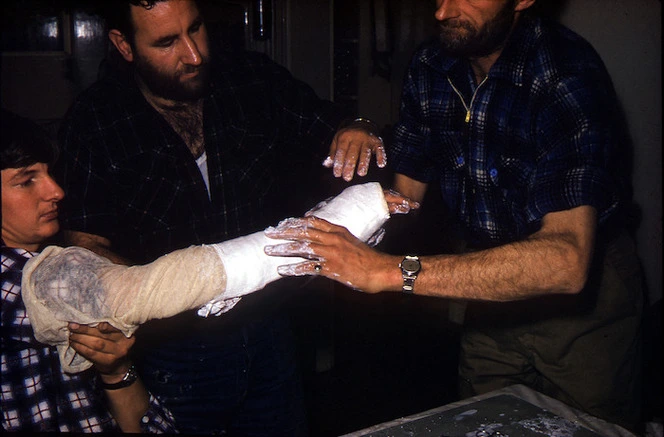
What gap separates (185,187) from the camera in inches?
66.9

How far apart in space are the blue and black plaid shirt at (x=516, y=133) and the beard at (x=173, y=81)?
2.10 ft

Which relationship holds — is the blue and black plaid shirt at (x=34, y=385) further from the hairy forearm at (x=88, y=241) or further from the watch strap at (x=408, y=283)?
the watch strap at (x=408, y=283)

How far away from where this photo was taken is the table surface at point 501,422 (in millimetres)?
1182

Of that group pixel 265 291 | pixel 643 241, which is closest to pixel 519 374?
pixel 265 291

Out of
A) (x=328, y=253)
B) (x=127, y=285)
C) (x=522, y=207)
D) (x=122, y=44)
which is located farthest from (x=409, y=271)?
(x=122, y=44)

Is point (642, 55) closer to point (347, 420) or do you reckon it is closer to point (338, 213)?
point (338, 213)

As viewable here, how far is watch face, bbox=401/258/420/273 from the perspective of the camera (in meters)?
1.35

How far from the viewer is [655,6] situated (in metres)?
2.28

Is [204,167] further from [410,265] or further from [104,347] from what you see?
[410,265]

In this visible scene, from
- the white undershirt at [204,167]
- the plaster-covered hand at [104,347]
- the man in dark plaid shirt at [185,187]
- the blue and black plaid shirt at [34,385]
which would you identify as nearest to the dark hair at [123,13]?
the man in dark plaid shirt at [185,187]

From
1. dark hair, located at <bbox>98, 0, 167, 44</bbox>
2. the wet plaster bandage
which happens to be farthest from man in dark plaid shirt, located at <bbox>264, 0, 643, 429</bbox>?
dark hair, located at <bbox>98, 0, 167, 44</bbox>

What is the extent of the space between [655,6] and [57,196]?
233cm

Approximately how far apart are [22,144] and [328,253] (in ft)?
2.61

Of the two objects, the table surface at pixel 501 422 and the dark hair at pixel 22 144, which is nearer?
the table surface at pixel 501 422
